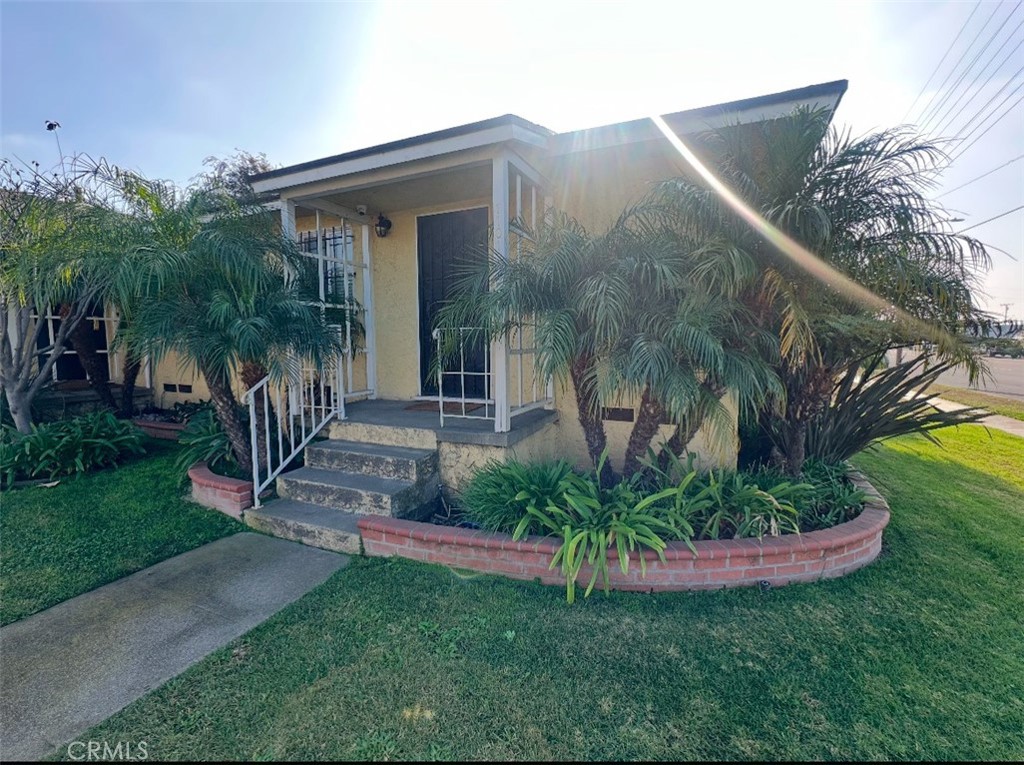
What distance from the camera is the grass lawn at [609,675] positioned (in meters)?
1.99

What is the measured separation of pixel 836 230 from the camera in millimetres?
3459

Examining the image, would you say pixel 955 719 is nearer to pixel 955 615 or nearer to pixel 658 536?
pixel 955 615

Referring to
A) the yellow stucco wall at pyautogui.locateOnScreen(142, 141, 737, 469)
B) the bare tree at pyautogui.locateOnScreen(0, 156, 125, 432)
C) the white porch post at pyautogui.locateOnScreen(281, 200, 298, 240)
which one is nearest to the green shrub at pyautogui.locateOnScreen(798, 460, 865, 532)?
the yellow stucco wall at pyautogui.locateOnScreen(142, 141, 737, 469)

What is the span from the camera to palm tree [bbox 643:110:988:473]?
132 inches

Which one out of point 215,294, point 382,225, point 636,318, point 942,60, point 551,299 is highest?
point 942,60

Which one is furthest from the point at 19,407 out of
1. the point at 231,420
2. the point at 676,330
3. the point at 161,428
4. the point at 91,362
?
the point at 676,330

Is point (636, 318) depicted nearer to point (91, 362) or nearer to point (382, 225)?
point (382, 225)

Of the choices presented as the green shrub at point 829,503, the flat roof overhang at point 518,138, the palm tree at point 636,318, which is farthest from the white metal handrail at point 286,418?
the green shrub at point 829,503

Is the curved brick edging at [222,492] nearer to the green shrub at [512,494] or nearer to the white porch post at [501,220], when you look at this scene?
the green shrub at [512,494]

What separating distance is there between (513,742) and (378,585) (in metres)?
1.55

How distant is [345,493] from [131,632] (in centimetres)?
168

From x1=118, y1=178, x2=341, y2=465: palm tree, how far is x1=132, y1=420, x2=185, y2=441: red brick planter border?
333 cm

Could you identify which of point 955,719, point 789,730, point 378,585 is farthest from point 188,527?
point 955,719

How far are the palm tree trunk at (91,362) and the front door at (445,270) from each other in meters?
5.60
